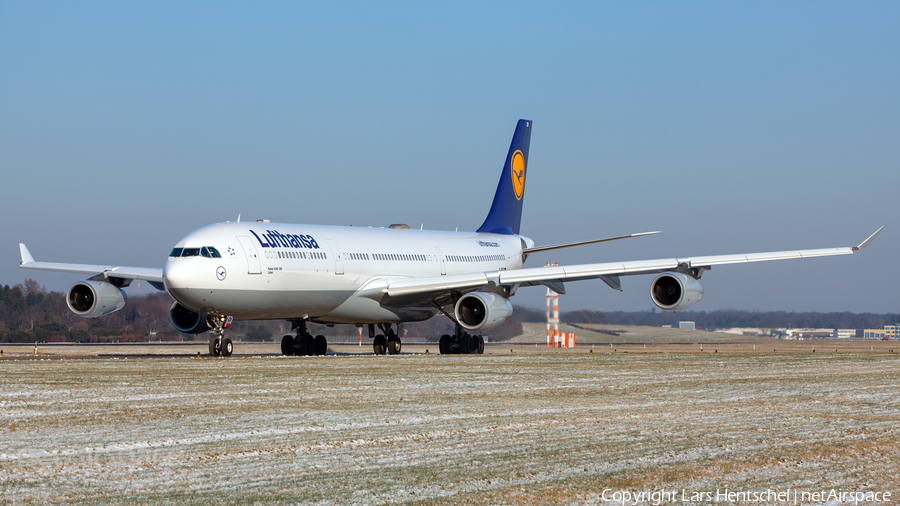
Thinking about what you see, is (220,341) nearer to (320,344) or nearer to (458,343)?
(320,344)

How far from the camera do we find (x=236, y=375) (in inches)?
708

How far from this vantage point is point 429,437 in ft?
31.8

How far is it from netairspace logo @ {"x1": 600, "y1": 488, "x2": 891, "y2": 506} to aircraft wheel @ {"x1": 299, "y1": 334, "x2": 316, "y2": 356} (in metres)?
24.1

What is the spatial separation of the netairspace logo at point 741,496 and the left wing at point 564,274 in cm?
2152

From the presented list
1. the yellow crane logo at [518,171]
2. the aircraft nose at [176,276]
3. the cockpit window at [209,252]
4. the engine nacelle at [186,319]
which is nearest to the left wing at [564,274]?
the engine nacelle at [186,319]

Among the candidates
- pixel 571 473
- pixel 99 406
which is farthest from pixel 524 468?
pixel 99 406

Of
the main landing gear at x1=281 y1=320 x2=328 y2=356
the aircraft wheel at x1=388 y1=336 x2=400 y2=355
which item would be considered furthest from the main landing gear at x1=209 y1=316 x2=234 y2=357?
the aircraft wheel at x1=388 y1=336 x2=400 y2=355

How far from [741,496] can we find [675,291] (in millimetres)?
22191

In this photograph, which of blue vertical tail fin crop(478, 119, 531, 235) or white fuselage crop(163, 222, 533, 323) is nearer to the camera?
white fuselage crop(163, 222, 533, 323)

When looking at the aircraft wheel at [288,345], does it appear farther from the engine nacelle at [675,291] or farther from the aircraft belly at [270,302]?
the engine nacelle at [675,291]

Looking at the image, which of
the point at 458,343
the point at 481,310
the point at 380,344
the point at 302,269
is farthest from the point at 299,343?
the point at 481,310

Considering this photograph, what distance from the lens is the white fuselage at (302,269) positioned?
78.5ft

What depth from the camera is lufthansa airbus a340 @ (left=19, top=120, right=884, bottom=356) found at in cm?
2438

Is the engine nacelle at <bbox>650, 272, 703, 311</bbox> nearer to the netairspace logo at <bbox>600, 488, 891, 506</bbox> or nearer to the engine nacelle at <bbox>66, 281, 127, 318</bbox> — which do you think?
the engine nacelle at <bbox>66, 281, 127, 318</bbox>
